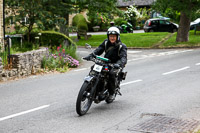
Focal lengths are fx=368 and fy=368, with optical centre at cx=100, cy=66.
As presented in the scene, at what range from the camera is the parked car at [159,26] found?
4122 cm

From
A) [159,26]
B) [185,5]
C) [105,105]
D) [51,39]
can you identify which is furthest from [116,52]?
[159,26]

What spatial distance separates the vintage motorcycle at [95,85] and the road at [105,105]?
257 mm

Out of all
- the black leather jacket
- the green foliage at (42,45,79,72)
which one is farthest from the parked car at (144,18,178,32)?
the black leather jacket

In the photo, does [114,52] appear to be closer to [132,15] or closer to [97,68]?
[97,68]

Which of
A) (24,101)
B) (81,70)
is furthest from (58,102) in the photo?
(81,70)

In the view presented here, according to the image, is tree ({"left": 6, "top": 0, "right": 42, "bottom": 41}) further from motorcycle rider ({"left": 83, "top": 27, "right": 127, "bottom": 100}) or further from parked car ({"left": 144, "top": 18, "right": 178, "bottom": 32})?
parked car ({"left": 144, "top": 18, "right": 178, "bottom": 32})

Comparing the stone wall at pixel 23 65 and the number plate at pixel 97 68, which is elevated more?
the number plate at pixel 97 68

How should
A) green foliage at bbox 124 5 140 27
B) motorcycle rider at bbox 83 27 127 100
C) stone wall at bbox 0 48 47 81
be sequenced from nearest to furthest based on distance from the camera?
motorcycle rider at bbox 83 27 127 100, stone wall at bbox 0 48 47 81, green foliage at bbox 124 5 140 27

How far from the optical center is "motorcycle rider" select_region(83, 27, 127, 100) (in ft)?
25.7

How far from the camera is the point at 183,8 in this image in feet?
76.0

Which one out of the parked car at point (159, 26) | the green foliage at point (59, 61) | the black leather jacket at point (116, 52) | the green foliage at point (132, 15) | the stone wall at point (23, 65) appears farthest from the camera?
the green foliage at point (132, 15)

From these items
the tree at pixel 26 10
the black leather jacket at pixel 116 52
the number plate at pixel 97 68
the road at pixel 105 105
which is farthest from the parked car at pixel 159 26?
the number plate at pixel 97 68

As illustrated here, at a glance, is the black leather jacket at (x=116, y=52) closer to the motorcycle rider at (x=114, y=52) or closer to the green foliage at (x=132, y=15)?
the motorcycle rider at (x=114, y=52)

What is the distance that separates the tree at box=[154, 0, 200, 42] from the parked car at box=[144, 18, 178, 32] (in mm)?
15843
